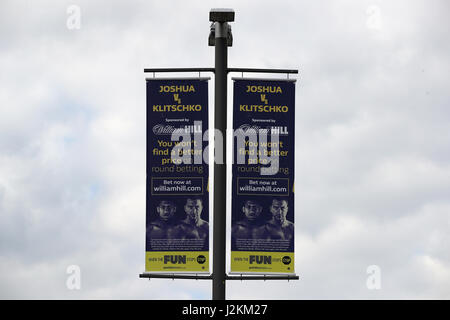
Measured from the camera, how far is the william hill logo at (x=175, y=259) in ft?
54.6

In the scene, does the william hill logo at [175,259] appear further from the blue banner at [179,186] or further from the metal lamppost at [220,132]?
the metal lamppost at [220,132]

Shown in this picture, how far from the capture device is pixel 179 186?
Answer: 16.8 meters

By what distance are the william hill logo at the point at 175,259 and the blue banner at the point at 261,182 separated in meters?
1.03

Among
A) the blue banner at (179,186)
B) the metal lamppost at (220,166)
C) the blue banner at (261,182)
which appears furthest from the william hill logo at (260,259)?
the blue banner at (179,186)

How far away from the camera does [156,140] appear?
1683 centimetres

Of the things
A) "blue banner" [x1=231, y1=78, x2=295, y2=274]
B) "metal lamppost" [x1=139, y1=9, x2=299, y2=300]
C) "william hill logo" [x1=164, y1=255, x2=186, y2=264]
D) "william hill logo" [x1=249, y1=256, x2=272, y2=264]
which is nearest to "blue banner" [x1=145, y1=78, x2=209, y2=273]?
"william hill logo" [x1=164, y1=255, x2=186, y2=264]

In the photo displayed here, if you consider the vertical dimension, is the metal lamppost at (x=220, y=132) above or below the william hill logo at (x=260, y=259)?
above

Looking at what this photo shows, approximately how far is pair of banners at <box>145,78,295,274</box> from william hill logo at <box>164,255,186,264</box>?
2 cm

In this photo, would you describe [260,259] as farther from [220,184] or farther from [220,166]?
[220,166]

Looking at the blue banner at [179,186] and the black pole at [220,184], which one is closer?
the black pole at [220,184]

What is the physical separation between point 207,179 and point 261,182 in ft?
3.68

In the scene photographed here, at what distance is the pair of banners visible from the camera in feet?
54.6
